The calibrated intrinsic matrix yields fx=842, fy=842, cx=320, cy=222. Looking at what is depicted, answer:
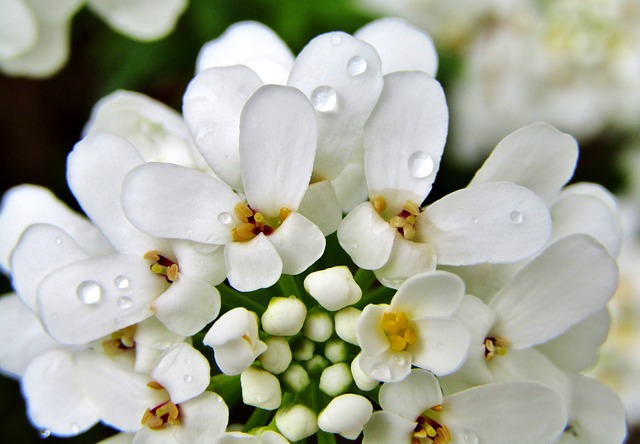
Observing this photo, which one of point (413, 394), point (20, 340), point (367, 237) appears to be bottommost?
point (20, 340)

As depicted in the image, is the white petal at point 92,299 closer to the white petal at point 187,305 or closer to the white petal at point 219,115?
the white petal at point 187,305

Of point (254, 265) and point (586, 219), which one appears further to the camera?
point (586, 219)

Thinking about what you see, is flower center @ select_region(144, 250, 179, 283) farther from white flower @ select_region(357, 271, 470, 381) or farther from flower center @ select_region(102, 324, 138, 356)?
white flower @ select_region(357, 271, 470, 381)

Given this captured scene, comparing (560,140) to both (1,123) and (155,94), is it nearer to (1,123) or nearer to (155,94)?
(155,94)

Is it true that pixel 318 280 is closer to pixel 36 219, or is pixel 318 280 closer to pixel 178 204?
pixel 178 204

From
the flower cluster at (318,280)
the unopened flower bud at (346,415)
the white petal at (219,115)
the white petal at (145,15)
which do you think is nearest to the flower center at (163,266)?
the flower cluster at (318,280)

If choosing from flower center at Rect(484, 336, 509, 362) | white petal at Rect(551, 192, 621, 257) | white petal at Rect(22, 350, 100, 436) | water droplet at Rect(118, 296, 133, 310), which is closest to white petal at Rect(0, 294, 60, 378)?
white petal at Rect(22, 350, 100, 436)

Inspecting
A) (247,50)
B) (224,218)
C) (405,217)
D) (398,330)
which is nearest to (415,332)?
(398,330)
